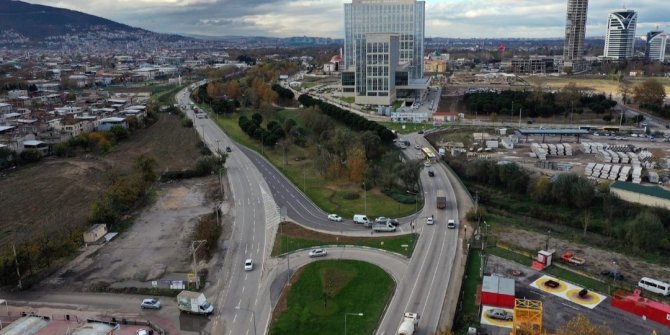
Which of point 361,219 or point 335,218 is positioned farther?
point 335,218

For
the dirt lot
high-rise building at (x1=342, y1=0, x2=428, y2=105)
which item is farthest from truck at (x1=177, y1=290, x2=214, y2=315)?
high-rise building at (x1=342, y1=0, x2=428, y2=105)

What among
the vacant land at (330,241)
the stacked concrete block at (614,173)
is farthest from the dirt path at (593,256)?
the stacked concrete block at (614,173)

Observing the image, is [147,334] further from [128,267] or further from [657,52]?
[657,52]

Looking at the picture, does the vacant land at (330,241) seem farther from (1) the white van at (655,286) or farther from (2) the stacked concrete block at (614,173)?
(2) the stacked concrete block at (614,173)

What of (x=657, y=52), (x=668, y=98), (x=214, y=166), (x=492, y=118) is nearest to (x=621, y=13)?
(x=657, y=52)

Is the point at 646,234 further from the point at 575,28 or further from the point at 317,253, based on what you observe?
the point at 575,28

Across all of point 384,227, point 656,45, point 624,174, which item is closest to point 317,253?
point 384,227
